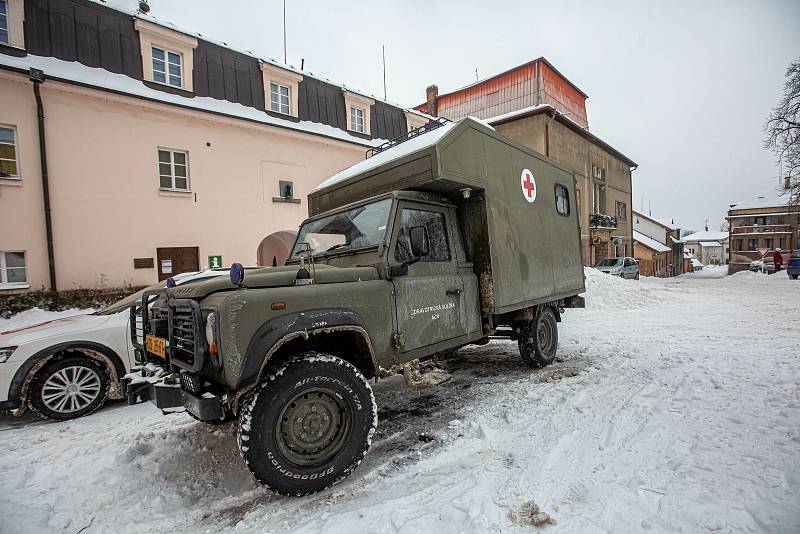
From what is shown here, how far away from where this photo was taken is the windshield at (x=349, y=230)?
148 inches

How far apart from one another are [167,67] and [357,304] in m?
12.2

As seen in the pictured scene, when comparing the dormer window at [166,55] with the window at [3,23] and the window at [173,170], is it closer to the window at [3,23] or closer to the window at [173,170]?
the window at [173,170]

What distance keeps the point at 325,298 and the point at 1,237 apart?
34.8 ft

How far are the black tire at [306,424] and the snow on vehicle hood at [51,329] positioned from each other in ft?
11.1

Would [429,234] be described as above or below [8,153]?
below

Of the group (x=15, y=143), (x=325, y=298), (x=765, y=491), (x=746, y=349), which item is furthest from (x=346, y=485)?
(x=15, y=143)

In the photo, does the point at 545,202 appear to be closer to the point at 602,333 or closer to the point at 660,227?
the point at 602,333

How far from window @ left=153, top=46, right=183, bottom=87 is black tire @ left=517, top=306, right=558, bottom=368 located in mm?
12172

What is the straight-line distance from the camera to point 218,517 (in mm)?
2588

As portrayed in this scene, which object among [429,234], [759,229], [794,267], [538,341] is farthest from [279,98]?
[759,229]

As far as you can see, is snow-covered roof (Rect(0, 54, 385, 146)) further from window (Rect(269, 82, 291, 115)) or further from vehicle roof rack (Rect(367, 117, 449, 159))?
vehicle roof rack (Rect(367, 117, 449, 159))

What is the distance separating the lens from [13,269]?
9.30m

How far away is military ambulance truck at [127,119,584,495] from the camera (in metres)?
2.62

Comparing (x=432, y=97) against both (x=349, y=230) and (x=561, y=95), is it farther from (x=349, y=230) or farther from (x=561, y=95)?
(x=349, y=230)
